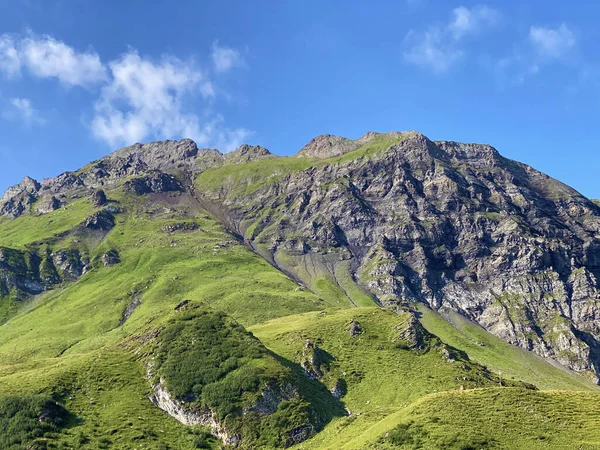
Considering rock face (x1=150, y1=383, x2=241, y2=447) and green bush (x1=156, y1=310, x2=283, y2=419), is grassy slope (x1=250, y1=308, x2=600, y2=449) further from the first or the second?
green bush (x1=156, y1=310, x2=283, y2=419)

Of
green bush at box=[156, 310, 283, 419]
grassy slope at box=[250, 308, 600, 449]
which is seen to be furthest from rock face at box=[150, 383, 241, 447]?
grassy slope at box=[250, 308, 600, 449]

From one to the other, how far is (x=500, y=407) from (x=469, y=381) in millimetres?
55625

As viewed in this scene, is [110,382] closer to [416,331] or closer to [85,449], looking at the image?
[85,449]

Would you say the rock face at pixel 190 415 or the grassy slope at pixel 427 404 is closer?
the grassy slope at pixel 427 404

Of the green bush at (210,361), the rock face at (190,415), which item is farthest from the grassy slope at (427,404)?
the green bush at (210,361)

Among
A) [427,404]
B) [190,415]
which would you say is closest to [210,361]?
[190,415]

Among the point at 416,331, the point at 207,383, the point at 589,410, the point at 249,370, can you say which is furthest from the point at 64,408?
the point at 416,331

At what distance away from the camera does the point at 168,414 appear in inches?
3812

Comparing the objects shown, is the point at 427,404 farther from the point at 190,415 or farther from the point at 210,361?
the point at 210,361

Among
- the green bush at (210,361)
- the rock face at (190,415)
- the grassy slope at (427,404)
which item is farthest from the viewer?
the green bush at (210,361)

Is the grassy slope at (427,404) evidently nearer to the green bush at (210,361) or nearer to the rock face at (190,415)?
the rock face at (190,415)

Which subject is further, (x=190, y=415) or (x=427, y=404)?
(x=190, y=415)

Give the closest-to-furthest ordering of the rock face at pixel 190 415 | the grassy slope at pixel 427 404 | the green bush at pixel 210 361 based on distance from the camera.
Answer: the grassy slope at pixel 427 404 → the rock face at pixel 190 415 → the green bush at pixel 210 361

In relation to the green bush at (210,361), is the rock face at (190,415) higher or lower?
lower
